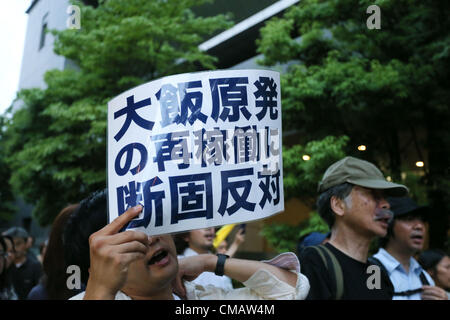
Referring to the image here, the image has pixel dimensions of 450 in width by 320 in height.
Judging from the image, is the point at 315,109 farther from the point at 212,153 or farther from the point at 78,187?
the point at 212,153

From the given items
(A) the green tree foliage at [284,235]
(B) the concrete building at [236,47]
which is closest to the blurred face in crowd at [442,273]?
(A) the green tree foliage at [284,235]

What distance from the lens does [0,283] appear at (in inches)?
129

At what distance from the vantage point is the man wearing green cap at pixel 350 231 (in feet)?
6.14

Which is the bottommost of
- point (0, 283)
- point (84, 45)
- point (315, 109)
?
point (0, 283)

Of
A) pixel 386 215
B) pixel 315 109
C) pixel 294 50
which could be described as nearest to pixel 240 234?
pixel 386 215

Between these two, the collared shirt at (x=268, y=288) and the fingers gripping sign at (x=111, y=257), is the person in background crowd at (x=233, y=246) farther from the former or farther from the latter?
the fingers gripping sign at (x=111, y=257)

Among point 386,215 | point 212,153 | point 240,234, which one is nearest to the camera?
point 212,153

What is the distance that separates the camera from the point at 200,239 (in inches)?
122

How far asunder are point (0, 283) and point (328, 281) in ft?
8.04

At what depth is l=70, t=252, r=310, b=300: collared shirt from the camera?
151cm

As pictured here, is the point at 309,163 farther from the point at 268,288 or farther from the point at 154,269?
the point at 154,269

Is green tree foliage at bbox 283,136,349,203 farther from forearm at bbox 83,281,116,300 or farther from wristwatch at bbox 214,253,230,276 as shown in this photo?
forearm at bbox 83,281,116,300
